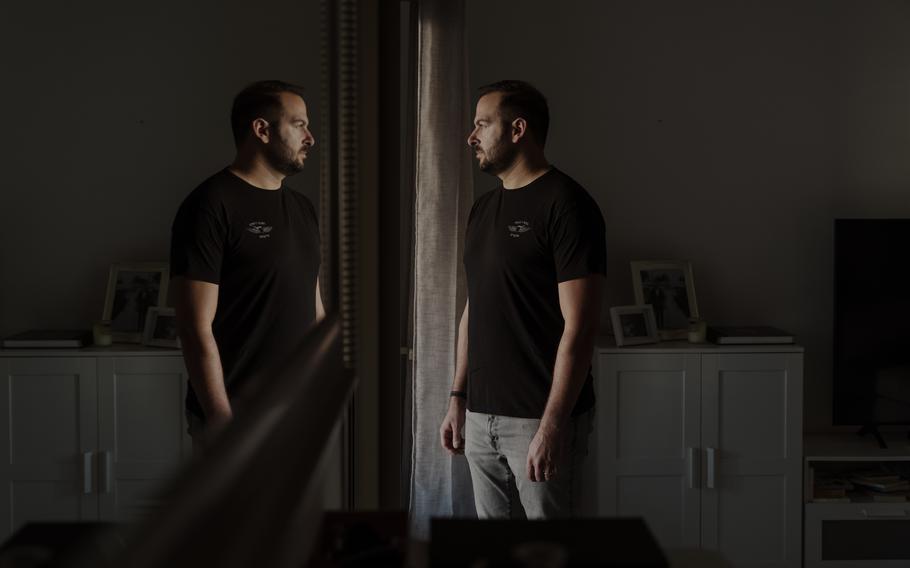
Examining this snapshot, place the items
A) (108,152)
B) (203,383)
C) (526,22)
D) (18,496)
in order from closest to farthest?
(18,496) < (108,152) < (203,383) < (526,22)

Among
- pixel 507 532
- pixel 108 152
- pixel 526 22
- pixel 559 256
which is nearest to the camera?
pixel 108 152

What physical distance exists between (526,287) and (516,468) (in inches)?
19.0

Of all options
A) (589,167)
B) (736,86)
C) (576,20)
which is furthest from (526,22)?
(736,86)

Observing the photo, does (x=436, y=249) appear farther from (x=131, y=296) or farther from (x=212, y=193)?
(x=131, y=296)

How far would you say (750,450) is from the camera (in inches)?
138

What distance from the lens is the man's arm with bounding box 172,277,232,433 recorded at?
2.34 ft

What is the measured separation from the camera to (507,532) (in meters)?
1.01

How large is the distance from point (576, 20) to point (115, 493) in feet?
11.5

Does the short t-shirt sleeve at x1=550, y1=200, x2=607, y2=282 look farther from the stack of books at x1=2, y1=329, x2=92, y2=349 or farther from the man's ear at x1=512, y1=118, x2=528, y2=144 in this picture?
the stack of books at x1=2, y1=329, x2=92, y2=349

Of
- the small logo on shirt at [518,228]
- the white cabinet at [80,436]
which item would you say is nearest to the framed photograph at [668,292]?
the small logo on shirt at [518,228]

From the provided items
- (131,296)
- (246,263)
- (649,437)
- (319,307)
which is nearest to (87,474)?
(131,296)

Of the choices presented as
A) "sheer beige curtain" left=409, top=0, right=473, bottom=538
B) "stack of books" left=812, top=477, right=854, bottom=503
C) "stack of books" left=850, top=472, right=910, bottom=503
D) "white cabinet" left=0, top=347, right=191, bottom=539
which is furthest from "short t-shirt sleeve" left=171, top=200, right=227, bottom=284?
"stack of books" left=850, top=472, right=910, bottom=503

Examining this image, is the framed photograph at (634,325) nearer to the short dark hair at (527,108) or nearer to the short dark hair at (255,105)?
the short dark hair at (527,108)

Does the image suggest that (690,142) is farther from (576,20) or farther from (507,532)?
(507,532)
